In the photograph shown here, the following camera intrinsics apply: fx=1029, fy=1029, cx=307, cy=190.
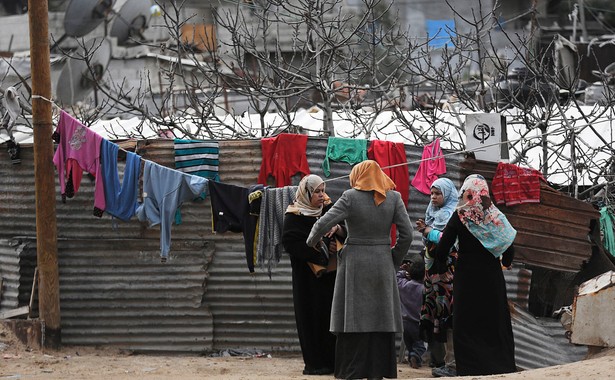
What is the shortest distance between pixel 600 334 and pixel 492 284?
2.64 ft

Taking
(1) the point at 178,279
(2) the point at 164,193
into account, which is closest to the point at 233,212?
(2) the point at 164,193

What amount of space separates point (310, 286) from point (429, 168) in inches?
66.9

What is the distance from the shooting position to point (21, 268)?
30.5 feet

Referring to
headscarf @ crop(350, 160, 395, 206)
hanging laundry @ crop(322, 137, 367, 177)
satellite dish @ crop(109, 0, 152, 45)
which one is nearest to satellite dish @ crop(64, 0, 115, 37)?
satellite dish @ crop(109, 0, 152, 45)

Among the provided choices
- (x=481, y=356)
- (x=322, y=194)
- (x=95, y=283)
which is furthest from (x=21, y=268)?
(x=481, y=356)

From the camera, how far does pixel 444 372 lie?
24.6ft

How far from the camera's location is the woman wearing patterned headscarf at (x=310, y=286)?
7418mm

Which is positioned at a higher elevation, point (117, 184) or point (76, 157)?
point (76, 157)

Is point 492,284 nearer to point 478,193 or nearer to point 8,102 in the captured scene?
point 478,193

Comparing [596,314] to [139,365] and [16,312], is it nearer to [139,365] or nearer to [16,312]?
[139,365]

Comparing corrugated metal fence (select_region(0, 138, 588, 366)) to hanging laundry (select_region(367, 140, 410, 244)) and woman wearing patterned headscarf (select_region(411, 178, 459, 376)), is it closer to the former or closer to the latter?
hanging laundry (select_region(367, 140, 410, 244))

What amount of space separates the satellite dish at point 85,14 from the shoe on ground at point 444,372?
1991 cm

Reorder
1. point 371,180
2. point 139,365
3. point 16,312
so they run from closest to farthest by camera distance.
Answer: point 371,180 < point 139,365 < point 16,312

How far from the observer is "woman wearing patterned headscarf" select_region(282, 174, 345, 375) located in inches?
292
